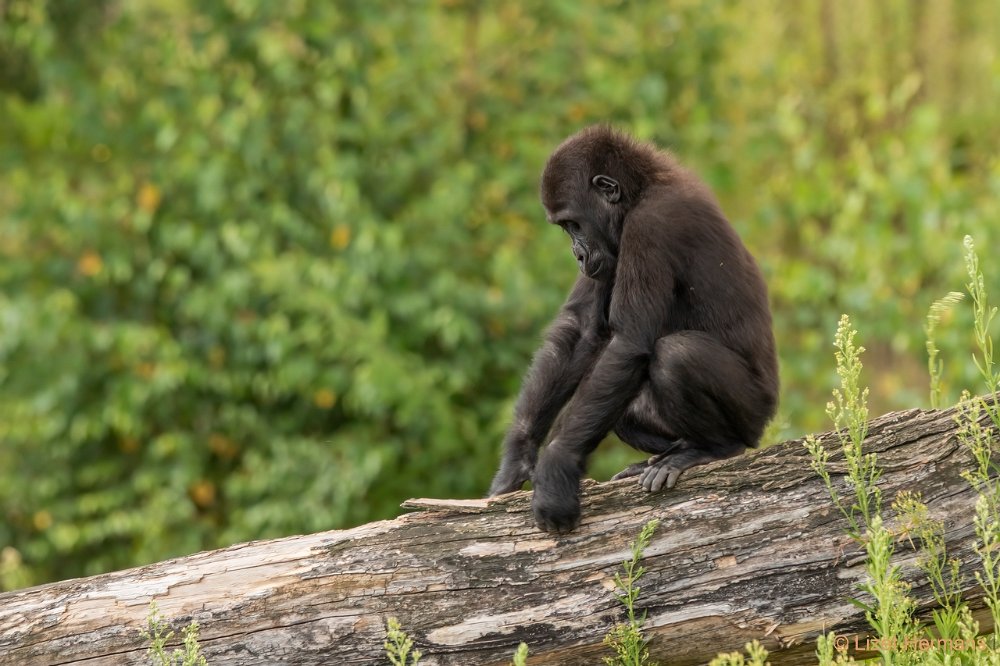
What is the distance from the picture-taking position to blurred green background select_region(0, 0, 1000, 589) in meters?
9.88

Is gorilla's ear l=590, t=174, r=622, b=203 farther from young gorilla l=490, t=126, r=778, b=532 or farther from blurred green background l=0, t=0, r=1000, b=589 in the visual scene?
blurred green background l=0, t=0, r=1000, b=589

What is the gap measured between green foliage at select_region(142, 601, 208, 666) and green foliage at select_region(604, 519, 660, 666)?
1.57 m

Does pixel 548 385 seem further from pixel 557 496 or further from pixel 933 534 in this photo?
pixel 933 534

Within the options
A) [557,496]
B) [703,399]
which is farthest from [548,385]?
[557,496]

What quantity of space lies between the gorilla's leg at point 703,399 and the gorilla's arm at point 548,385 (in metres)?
0.68

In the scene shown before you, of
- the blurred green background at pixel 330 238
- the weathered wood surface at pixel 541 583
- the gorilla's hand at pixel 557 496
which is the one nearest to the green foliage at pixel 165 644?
the weathered wood surface at pixel 541 583

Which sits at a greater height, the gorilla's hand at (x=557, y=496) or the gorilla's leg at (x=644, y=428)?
the gorilla's leg at (x=644, y=428)

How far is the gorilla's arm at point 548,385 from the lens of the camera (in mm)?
5965

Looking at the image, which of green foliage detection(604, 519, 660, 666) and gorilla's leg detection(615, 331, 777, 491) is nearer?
green foliage detection(604, 519, 660, 666)

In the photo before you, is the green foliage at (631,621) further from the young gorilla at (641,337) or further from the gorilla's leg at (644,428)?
the gorilla's leg at (644,428)

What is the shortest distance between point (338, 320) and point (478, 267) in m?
1.75

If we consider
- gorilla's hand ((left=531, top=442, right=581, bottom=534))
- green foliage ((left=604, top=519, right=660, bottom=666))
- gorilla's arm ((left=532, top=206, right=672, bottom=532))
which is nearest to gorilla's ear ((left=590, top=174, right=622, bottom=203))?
gorilla's arm ((left=532, top=206, right=672, bottom=532))

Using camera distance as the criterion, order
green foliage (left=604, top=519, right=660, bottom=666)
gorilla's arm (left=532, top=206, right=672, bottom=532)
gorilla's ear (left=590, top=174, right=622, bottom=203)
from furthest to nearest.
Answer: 1. gorilla's ear (left=590, top=174, right=622, bottom=203)
2. gorilla's arm (left=532, top=206, right=672, bottom=532)
3. green foliage (left=604, top=519, right=660, bottom=666)

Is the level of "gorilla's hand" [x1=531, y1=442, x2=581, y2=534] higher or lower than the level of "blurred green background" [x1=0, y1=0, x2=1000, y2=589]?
lower
